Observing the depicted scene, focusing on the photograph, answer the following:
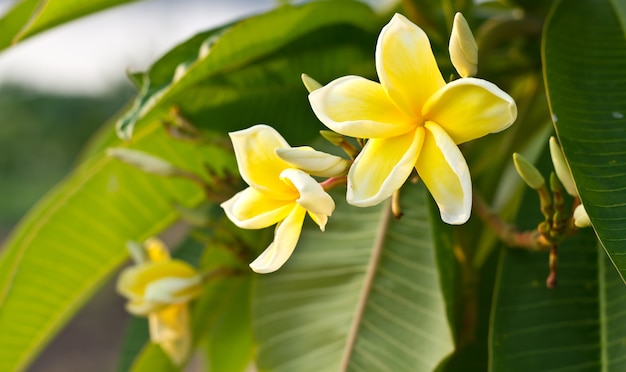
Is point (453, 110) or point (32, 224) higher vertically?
point (453, 110)

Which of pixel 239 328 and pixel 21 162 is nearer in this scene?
pixel 239 328

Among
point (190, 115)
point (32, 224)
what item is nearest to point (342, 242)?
point (190, 115)

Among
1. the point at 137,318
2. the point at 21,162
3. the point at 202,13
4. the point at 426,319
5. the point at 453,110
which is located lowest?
the point at 21,162

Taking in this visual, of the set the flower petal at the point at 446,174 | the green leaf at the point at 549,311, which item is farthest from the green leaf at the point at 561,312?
the flower petal at the point at 446,174

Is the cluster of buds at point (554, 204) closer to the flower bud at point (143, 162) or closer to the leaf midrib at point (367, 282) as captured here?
the leaf midrib at point (367, 282)

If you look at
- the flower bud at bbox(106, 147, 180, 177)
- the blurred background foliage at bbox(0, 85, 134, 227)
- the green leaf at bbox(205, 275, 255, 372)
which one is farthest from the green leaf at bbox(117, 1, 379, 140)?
the blurred background foliage at bbox(0, 85, 134, 227)

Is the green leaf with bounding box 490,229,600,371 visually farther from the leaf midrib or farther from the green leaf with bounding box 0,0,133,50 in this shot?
the green leaf with bounding box 0,0,133,50

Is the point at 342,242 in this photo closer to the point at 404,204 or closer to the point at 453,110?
the point at 404,204

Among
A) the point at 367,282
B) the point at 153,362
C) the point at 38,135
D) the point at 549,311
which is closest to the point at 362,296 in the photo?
the point at 367,282
